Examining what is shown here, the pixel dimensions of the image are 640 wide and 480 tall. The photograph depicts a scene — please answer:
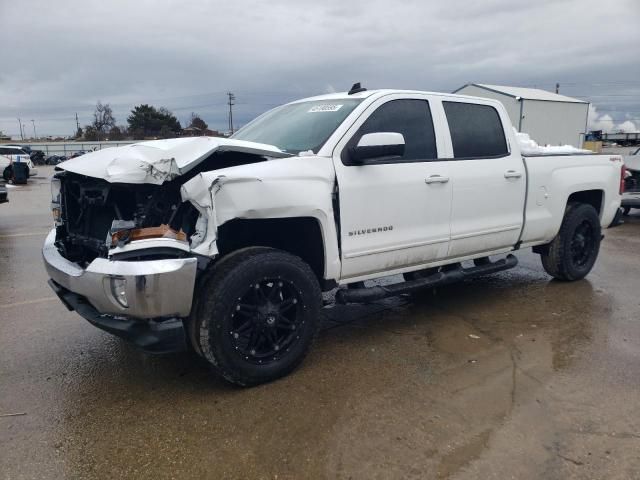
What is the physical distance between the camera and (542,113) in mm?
39719

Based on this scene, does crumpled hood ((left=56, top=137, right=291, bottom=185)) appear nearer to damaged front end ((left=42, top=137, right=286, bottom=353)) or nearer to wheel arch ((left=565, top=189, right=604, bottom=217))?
damaged front end ((left=42, top=137, right=286, bottom=353))

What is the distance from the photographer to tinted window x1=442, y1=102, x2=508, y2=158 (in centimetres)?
456

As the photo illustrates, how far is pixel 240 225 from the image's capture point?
139 inches

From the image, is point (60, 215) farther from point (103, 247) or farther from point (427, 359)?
point (427, 359)


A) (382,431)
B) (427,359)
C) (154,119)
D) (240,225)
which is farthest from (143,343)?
(154,119)

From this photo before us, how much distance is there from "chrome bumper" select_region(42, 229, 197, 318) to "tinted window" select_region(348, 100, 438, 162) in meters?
1.80

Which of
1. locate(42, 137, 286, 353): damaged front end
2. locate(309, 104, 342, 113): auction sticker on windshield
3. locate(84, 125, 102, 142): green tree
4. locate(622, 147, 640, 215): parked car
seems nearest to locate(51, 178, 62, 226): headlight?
locate(42, 137, 286, 353): damaged front end

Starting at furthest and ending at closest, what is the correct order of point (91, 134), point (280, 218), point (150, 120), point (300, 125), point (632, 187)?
point (91, 134) < point (150, 120) < point (632, 187) < point (300, 125) < point (280, 218)

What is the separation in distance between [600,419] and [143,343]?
2658mm

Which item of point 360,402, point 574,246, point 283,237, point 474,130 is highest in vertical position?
point 474,130

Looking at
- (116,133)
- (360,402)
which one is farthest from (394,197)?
(116,133)

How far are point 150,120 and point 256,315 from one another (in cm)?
7424

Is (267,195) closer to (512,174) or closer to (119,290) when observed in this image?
(119,290)

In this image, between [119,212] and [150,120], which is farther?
[150,120]
